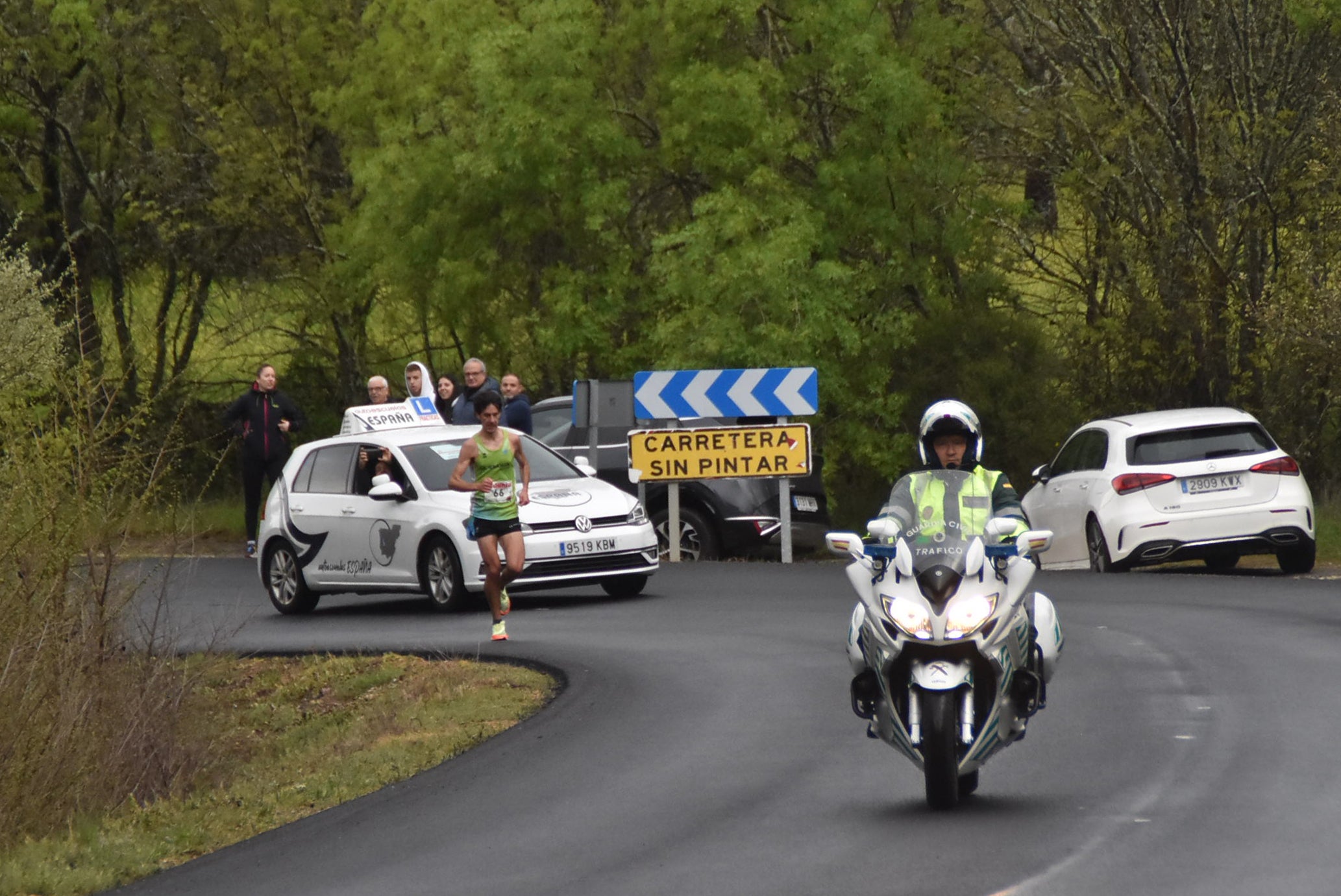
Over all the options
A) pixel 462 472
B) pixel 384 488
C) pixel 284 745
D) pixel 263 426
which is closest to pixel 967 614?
pixel 284 745

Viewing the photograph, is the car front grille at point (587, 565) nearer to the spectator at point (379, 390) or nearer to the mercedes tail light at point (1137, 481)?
the mercedes tail light at point (1137, 481)

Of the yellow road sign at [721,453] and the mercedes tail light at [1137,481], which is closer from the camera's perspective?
the mercedes tail light at [1137,481]

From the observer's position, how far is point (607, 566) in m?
19.8

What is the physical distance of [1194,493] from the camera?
20453 millimetres

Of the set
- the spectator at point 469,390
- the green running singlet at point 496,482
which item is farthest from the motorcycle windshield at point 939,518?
the spectator at point 469,390

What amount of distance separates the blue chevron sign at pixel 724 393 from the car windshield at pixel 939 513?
16114mm

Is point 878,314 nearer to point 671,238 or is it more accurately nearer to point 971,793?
point 671,238

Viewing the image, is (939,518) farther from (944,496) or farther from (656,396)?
(656,396)

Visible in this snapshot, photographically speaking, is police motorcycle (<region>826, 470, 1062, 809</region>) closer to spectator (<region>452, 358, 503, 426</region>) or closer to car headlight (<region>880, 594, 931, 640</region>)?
car headlight (<region>880, 594, 931, 640</region>)

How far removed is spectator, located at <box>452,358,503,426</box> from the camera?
2250 centimetres

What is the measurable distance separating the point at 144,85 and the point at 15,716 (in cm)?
3000

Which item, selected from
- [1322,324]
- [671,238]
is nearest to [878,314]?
[671,238]

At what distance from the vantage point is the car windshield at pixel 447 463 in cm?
2009

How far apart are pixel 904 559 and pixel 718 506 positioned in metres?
16.5
